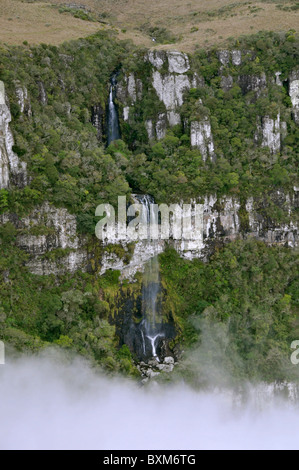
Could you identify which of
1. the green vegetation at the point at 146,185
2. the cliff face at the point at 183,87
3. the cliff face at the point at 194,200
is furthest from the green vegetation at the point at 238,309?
the cliff face at the point at 183,87

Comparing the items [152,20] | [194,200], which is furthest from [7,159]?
[152,20]

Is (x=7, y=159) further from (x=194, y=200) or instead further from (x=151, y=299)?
(x=151, y=299)

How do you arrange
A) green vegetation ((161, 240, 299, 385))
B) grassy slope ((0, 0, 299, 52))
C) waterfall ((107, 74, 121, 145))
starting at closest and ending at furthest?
green vegetation ((161, 240, 299, 385)) < waterfall ((107, 74, 121, 145)) < grassy slope ((0, 0, 299, 52))

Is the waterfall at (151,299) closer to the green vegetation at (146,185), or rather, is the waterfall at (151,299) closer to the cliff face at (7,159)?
the green vegetation at (146,185)

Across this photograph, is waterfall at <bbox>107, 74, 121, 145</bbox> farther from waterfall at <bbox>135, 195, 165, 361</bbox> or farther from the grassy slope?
waterfall at <bbox>135, 195, 165, 361</bbox>

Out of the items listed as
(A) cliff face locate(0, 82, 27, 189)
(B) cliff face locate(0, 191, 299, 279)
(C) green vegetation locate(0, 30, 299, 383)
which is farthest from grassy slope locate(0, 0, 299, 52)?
(B) cliff face locate(0, 191, 299, 279)

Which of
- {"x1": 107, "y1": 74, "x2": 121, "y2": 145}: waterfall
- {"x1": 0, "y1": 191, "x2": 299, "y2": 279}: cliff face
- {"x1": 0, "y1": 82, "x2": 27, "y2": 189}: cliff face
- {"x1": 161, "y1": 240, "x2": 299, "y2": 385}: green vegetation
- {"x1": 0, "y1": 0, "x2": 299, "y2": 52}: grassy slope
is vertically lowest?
{"x1": 161, "y1": 240, "x2": 299, "y2": 385}: green vegetation

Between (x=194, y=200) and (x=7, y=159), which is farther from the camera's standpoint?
(x=194, y=200)
